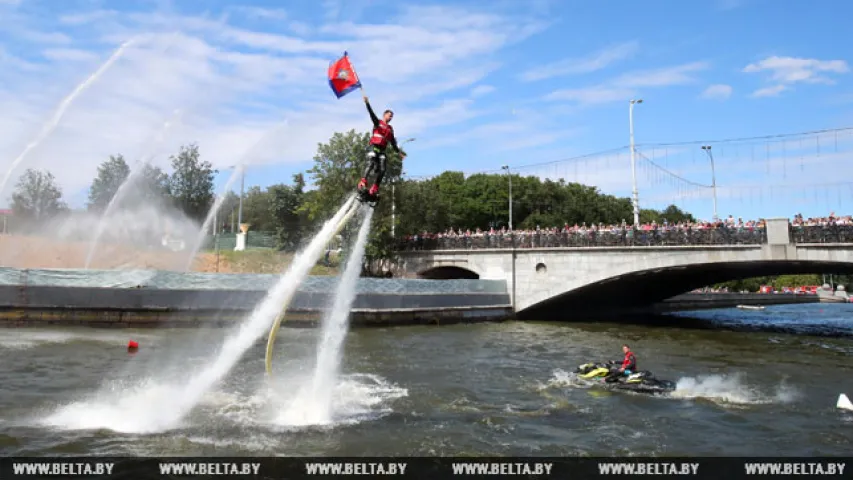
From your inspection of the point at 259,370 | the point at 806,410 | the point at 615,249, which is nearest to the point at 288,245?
the point at 615,249

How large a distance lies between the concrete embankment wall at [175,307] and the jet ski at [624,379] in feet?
66.9

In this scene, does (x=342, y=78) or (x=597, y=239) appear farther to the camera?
(x=597, y=239)

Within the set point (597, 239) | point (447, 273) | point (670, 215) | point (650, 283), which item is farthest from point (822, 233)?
point (670, 215)

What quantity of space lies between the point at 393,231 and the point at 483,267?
9670 millimetres

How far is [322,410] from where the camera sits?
17109 millimetres

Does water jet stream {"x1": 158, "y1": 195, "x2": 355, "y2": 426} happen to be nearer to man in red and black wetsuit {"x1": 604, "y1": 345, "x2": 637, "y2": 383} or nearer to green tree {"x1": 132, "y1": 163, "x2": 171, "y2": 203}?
man in red and black wetsuit {"x1": 604, "y1": 345, "x2": 637, "y2": 383}

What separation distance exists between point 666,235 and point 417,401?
97.5ft

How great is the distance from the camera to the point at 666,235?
4250cm

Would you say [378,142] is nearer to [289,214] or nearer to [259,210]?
[289,214]

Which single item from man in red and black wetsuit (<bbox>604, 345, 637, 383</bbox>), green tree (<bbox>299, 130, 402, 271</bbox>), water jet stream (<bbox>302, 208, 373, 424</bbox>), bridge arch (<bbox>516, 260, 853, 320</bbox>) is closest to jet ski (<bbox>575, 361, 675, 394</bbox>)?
man in red and black wetsuit (<bbox>604, 345, 637, 383</bbox>)

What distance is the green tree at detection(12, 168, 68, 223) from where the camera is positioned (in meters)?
35.6

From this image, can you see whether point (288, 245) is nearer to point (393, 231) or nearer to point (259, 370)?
point (393, 231)

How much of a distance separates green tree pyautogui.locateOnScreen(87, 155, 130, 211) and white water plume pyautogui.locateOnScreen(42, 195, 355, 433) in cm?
3259

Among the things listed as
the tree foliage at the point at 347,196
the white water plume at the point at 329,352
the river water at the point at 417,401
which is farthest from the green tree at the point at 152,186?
the white water plume at the point at 329,352
